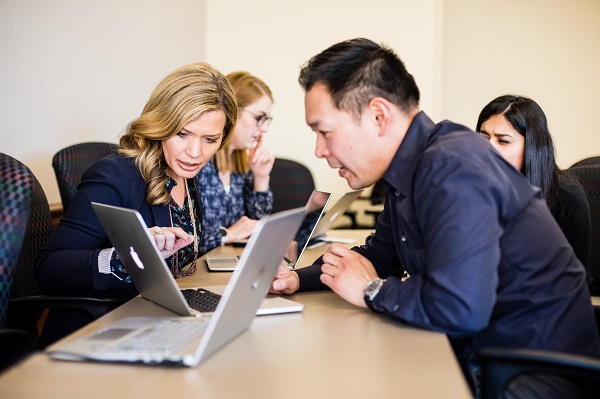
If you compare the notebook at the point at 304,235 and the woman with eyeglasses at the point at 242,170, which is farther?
the woman with eyeglasses at the point at 242,170

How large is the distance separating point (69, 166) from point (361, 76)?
4.96ft

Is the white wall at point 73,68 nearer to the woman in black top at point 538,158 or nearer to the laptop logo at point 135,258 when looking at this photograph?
the laptop logo at point 135,258

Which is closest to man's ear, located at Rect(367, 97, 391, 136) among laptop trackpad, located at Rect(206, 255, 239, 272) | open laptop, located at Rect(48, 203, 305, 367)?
open laptop, located at Rect(48, 203, 305, 367)

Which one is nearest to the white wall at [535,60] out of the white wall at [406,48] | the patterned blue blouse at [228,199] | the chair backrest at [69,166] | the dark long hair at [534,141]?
the white wall at [406,48]

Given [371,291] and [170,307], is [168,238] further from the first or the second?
[371,291]

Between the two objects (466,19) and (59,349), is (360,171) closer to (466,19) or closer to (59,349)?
(59,349)

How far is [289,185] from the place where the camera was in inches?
157

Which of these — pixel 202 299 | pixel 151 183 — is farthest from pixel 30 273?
pixel 202 299

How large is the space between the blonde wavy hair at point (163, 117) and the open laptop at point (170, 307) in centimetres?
56

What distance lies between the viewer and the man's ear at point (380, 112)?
1.63 meters

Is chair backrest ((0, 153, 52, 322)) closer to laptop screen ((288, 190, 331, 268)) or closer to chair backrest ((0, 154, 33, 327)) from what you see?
chair backrest ((0, 154, 33, 327))

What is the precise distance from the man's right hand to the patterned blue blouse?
1183 mm

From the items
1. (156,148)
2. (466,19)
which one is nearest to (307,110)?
(156,148)

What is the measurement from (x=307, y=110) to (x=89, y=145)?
1477 mm
